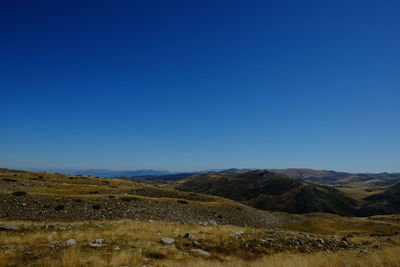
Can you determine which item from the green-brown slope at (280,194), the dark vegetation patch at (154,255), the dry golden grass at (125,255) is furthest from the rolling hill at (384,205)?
the dark vegetation patch at (154,255)

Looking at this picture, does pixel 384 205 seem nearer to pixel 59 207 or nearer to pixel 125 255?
pixel 59 207

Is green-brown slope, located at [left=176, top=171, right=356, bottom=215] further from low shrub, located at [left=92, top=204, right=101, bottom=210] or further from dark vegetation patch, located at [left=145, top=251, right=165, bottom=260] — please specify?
dark vegetation patch, located at [left=145, top=251, right=165, bottom=260]

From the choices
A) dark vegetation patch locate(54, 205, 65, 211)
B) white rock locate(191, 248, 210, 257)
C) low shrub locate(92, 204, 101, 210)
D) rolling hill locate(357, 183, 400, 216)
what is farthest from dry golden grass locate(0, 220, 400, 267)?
rolling hill locate(357, 183, 400, 216)

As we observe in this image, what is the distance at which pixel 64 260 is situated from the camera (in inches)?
375

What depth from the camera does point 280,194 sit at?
13512 centimetres

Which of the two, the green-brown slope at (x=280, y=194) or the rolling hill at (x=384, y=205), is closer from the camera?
the rolling hill at (x=384, y=205)

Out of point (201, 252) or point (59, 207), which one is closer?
point (201, 252)

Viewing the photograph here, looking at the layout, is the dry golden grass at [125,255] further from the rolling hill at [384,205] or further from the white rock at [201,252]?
the rolling hill at [384,205]

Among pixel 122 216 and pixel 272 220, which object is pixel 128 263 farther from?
pixel 272 220

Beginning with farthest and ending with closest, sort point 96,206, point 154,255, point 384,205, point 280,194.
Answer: point 280,194 → point 384,205 → point 96,206 → point 154,255

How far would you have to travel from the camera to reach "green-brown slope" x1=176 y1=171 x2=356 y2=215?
12256 centimetres

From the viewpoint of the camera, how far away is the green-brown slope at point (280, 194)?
402 feet

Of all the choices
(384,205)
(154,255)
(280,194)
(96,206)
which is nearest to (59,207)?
(96,206)

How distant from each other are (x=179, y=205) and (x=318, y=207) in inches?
4447
